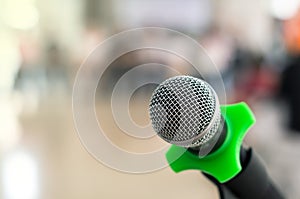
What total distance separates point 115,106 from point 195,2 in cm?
667

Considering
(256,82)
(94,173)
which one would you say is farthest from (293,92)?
(256,82)

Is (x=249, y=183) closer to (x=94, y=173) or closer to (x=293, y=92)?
(x=293, y=92)

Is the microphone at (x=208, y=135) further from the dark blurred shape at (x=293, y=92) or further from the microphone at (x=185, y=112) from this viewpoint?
the dark blurred shape at (x=293, y=92)

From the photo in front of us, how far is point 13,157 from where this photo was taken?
3240 mm

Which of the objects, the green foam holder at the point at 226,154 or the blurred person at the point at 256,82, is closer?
the green foam holder at the point at 226,154

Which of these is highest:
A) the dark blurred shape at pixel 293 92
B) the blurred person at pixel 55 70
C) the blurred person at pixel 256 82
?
the dark blurred shape at pixel 293 92

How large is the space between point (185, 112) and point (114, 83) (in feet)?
0.63

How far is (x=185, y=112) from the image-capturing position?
371mm

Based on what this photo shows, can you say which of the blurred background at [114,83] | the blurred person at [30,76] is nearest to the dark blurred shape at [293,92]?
the blurred background at [114,83]

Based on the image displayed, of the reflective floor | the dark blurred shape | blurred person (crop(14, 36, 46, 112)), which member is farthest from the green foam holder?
blurred person (crop(14, 36, 46, 112))

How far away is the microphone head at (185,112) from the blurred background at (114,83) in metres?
0.03

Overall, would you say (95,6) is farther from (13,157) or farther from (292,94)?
(292,94)

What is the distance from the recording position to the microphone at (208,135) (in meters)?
0.37

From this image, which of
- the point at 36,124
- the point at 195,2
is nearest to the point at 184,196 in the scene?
the point at 36,124
